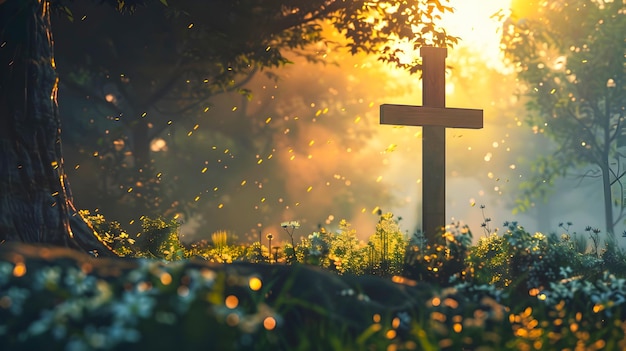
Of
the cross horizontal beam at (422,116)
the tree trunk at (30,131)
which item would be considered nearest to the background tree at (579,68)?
the cross horizontal beam at (422,116)

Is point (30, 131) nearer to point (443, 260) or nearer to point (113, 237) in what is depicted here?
point (113, 237)

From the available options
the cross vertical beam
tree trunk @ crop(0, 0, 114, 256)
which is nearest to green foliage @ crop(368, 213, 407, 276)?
the cross vertical beam

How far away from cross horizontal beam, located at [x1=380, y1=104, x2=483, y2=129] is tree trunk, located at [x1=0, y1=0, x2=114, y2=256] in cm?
431

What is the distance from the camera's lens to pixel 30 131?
9.37m

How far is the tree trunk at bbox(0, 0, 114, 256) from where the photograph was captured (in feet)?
29.9

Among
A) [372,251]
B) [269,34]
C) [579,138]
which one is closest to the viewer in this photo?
[372,251]

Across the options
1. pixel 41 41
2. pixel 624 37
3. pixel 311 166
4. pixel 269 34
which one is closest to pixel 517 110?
pixel 311 166

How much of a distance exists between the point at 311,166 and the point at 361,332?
87.7 feet

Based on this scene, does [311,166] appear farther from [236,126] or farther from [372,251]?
[372,251]

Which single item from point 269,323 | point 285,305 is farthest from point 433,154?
point 269,323

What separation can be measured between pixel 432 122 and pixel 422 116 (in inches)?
7.0

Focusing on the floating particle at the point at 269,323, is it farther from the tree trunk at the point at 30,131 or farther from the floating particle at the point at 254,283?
the tree trunk at the point at 30,131

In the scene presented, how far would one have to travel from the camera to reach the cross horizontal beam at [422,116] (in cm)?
1003

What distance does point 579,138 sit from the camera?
84.6 ft
